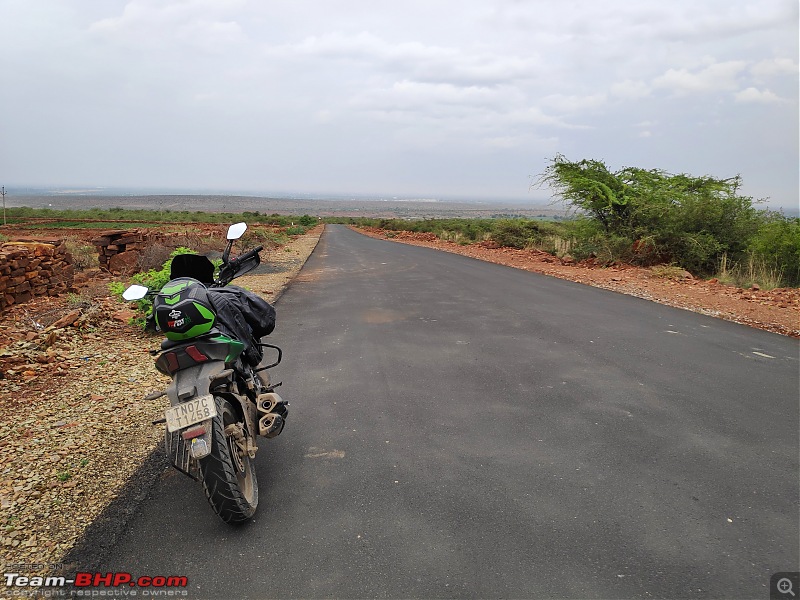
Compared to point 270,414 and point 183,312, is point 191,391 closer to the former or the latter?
point 183,312

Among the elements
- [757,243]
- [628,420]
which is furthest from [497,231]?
[628,420]

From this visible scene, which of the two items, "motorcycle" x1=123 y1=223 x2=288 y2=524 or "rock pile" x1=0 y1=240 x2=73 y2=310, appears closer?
"motorcycle" x1=123 y1=223 x2=288 y2=524

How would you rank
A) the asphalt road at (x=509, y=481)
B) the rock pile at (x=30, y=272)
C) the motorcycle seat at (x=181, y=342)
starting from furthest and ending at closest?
the rock pile at (x=30, y=272)
the motorcycle seat at (x=181, y=342)
the asphalt road at (x=509, y=481)

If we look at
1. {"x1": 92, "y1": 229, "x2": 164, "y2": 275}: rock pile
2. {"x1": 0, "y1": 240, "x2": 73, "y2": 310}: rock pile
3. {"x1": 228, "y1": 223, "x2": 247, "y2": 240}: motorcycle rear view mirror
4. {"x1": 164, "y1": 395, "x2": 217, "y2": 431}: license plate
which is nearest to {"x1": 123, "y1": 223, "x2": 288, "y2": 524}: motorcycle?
{"x1": 164, "y1": 395, "x2": 217, "y2": 431}: license plate

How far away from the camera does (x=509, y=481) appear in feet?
11.5

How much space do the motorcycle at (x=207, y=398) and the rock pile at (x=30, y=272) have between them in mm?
7991

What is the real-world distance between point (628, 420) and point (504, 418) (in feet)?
3.44

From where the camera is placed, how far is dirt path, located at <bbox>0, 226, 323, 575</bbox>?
122 inches

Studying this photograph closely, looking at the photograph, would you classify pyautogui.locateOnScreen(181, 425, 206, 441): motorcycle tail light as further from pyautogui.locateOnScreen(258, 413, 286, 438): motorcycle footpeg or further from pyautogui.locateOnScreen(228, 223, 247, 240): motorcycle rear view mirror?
pyautogui.locateOnScreen(228, 223, 247, 240): motorcycle rear view mirror

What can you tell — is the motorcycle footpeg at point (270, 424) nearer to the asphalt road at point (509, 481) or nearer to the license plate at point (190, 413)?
the asphalt road at point (509, 481)

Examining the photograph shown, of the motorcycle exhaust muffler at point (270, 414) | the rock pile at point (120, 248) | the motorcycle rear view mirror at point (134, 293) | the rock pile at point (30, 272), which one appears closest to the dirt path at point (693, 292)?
the motorcycle exhaust muffler at point (270, 414)

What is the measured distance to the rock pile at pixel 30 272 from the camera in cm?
938

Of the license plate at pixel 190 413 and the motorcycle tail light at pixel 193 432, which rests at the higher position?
the license plate at pixel 190 413

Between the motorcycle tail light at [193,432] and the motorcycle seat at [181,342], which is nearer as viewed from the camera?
the motorcycle tail light at [193,432]
